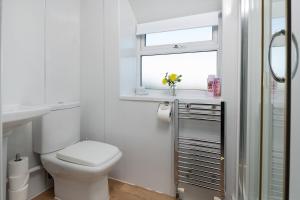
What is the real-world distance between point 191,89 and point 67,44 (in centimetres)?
137

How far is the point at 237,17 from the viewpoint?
1.48 m

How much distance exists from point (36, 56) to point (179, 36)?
55.1 inches

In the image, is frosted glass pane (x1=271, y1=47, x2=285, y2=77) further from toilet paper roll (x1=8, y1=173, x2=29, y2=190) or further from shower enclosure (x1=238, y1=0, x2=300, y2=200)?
toilet paper roll (x1=8, y1=173, x2=29, y2=190)

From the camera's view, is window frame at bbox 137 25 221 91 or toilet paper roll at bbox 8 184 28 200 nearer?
toilet paper roll at bbox 8 184 28 200

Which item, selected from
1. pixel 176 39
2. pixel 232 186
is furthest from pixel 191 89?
pixel 232 186

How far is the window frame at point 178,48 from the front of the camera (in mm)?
1884

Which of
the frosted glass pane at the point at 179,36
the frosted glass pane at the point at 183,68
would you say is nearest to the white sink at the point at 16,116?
the frosted glass pane at the point at 183,68

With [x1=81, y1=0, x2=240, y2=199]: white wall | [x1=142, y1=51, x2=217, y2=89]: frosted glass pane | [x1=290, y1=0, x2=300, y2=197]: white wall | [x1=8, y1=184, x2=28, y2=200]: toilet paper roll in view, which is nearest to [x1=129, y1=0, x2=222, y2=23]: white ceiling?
[x1=81, y1=0, x2=240, y2=199]: white wall

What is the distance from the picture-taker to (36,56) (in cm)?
166

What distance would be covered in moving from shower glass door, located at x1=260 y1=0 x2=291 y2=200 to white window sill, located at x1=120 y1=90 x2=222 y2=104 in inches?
32.4

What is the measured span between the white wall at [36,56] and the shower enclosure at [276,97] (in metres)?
1.66

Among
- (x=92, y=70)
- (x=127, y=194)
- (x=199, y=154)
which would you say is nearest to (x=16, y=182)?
(x=127, y=194)

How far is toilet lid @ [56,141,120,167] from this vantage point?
55.8 inches

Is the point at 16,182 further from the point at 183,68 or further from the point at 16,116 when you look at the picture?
the point at 183,68
